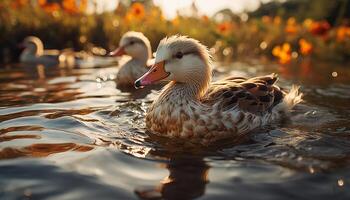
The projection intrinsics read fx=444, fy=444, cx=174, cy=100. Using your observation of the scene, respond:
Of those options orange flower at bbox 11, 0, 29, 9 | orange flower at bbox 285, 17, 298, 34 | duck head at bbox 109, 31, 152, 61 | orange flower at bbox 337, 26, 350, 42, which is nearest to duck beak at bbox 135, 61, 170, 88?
duck head at bbox 109, 31, 152, 61

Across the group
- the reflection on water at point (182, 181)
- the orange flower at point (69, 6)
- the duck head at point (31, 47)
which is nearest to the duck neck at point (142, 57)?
the duck head at point (31, 47)

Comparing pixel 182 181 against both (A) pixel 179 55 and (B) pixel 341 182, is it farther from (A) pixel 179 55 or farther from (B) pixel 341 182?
(A) pixel 179 55

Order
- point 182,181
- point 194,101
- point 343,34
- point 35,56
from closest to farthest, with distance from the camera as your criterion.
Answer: point 182,181 → point 194,101 → point 35,56 → point 343,34

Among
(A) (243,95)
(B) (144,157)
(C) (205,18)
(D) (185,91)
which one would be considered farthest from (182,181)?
(C) (205,18)

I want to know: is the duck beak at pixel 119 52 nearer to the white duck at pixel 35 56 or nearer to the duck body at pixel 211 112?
the white duck at pixel 35 56

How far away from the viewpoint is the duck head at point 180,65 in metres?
5.30

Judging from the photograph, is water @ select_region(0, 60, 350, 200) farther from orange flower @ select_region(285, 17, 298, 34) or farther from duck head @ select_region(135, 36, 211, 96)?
orange flower @ select_region(285, 17, 298, 34)

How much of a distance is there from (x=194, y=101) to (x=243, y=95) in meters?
0.76

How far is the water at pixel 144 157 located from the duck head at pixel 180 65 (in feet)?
2.38

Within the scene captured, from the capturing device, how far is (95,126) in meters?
5.41

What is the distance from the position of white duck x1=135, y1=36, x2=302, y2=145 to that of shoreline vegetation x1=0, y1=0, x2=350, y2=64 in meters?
7.06

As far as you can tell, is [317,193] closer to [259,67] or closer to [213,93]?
[213,93]

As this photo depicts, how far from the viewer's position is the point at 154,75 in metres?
5.28

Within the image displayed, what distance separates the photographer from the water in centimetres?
352
